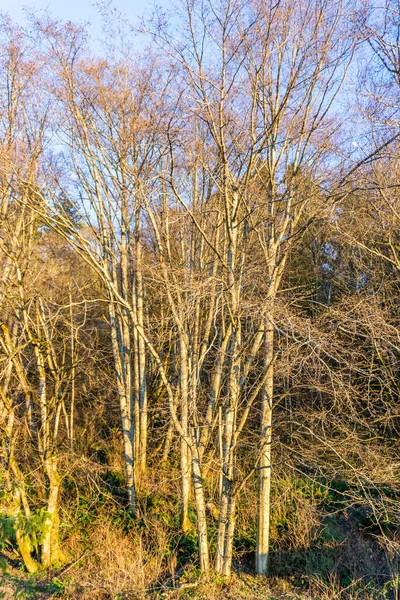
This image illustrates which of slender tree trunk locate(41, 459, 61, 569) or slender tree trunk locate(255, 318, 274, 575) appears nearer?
slender tree trunk locate(255, 318, 274, 575)

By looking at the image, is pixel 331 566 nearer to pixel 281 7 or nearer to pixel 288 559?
pixel 288 559

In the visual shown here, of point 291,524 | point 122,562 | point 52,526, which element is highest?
point 52,526

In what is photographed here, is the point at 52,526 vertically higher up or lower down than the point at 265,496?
lower down

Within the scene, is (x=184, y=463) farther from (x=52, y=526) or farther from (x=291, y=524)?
(x=52, y=526)

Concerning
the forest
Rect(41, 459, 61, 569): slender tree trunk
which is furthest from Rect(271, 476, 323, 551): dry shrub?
Rect(41, 459, 61, 569): slender tree trunk

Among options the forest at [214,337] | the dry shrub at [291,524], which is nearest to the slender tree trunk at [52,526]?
the forest at [214,337]

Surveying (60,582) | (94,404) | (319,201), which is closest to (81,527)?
(60,582)

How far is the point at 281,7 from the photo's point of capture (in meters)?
7.03

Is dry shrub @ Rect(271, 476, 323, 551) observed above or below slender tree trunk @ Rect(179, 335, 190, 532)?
below

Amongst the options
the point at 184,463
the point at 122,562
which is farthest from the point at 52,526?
the point at 184,463

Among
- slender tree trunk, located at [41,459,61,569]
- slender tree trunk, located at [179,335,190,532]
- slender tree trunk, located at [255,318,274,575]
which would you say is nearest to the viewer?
slender tree trunk, located at [255,318,274,575]

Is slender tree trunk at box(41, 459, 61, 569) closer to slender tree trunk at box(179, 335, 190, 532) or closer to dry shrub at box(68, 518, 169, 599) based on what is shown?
dry shrub at box(68, 518, 169, 599)

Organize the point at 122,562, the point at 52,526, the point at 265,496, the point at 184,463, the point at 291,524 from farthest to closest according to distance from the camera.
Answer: the point at 184,463
the point at 291,524
the point at 52,526
the point at 265,496
the point at 122,562

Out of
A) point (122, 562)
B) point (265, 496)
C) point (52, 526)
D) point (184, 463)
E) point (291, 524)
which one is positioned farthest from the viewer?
point (184, 463)
